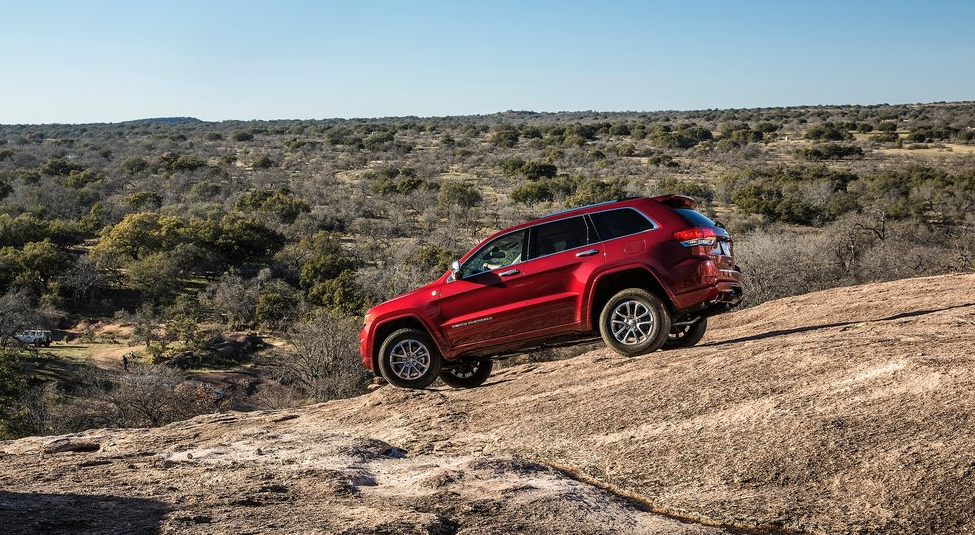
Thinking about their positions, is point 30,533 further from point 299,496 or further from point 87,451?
point 87,451

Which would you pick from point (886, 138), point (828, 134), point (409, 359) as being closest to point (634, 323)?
point (409, 359)

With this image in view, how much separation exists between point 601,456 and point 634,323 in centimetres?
229

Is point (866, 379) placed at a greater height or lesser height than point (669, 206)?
lesser

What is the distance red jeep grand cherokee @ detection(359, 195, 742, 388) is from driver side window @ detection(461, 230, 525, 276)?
0.04 ft

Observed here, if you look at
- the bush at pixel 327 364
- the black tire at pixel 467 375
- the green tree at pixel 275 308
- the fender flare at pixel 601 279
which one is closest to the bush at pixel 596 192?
the green tree at pixel 275 308

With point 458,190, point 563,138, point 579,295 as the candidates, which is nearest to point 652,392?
point 579,295

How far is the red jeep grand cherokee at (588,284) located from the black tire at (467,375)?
2.76 ft

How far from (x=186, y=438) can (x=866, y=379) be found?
6764 millimetres

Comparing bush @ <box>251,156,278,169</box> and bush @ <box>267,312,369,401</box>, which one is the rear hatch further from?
bush @ <box>251,156,278,169</box>

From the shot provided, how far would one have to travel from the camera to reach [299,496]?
5754mm

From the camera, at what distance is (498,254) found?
869cm

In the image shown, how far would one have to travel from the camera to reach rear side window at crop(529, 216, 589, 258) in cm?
842

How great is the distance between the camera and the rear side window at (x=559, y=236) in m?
8.42

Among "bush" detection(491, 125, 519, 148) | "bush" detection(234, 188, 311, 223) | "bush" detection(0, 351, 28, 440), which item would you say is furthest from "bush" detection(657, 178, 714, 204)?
"bush" detection(491, 125, 519, 148)
